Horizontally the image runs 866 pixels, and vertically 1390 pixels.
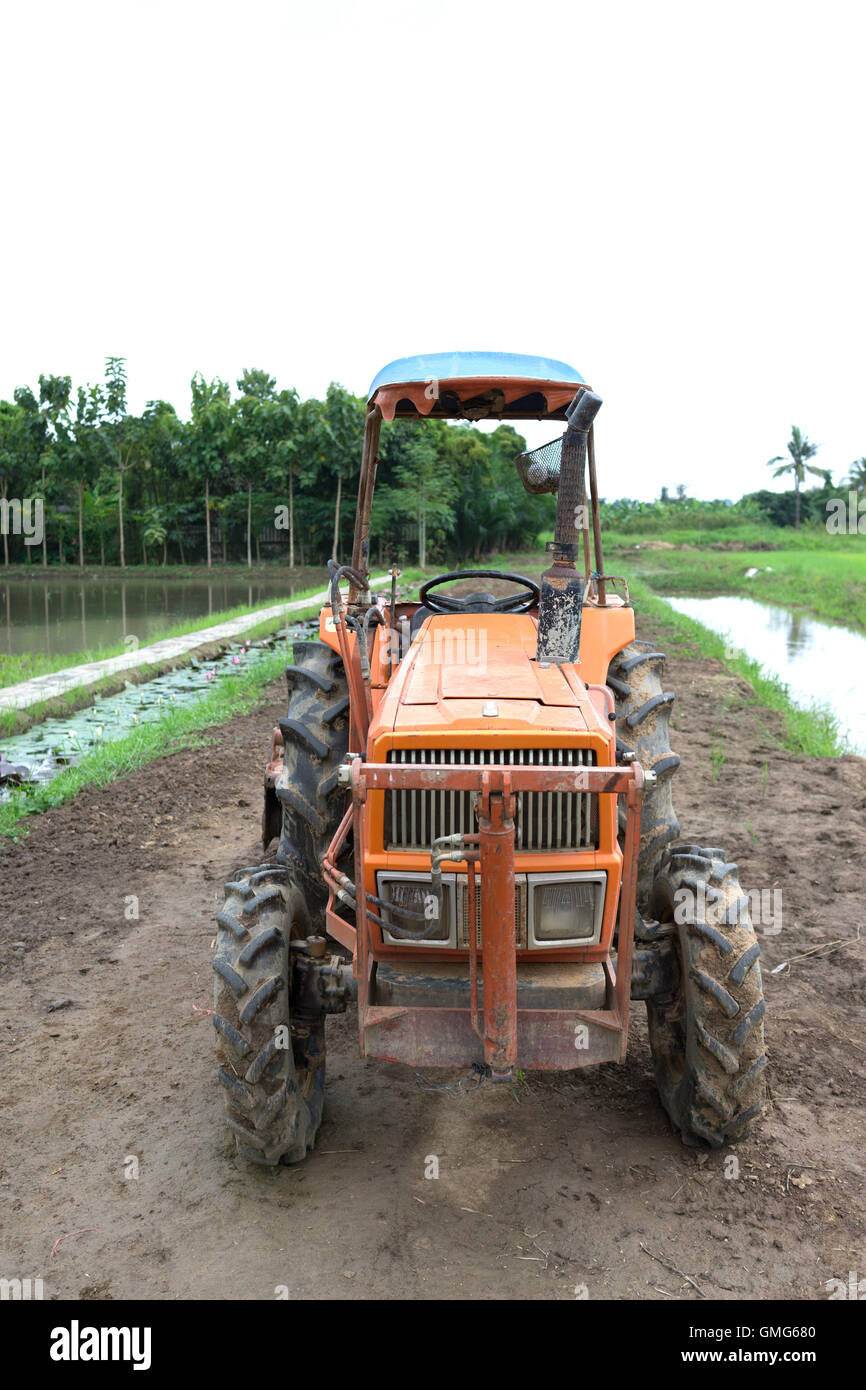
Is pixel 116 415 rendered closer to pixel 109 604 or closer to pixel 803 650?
pixel 109 604

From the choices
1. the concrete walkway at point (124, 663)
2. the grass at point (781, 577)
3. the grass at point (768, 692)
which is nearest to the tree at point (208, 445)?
the grass at point (781, 577)

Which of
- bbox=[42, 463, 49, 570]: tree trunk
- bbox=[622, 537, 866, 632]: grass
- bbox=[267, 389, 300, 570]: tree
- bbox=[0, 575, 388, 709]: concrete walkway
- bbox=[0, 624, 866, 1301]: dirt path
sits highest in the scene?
bbox=[267, 389, 300, 570]: tree

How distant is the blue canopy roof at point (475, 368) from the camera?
12.7ft

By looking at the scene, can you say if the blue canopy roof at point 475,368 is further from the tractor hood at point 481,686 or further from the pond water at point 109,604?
the pond water at point 109,604

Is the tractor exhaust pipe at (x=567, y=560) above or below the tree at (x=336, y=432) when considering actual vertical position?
below

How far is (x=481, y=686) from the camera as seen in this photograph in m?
3.31

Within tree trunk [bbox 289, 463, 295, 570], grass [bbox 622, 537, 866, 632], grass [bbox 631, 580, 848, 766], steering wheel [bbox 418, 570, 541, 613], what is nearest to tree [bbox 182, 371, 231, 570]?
tree trunk [bbox 289, 463, 295, 570]

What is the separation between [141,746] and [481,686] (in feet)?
18.6

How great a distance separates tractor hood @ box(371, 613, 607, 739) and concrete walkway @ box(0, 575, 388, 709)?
23.1 ft

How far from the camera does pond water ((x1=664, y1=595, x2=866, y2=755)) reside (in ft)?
39.7

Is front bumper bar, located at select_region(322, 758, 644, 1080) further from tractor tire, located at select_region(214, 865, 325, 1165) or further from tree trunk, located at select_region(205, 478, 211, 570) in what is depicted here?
tree trunk, located at select_region(205, 478, 211, 570)

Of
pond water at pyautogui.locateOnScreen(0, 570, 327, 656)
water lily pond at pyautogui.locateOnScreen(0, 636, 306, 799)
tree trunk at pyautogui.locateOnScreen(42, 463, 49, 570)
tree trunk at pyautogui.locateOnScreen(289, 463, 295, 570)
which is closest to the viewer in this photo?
water lily pond at pyautogui.locateOnScreen(0, 636, 306, 799)

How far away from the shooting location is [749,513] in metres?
60.1

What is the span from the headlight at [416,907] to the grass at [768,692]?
5.27 m
